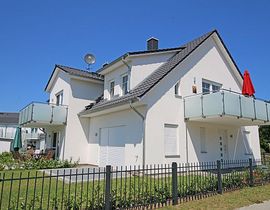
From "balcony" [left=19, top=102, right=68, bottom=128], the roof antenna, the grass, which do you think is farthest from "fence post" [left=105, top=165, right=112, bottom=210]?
the roof antenna

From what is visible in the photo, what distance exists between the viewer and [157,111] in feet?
47.1

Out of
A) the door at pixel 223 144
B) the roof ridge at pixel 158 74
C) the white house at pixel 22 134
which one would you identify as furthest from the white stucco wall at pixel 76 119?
the white house at pixel 22 134

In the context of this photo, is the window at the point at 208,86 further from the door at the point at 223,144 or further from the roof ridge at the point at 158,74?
the door at the point at 223,144

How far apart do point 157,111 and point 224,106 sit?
3843 mm

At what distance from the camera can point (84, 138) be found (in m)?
20.4

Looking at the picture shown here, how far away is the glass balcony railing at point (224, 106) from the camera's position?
1385 centimetres

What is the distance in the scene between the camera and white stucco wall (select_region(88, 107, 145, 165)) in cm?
1409

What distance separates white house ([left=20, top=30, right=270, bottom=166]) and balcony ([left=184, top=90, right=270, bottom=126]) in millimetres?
57

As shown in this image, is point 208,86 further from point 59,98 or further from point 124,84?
point 59,98

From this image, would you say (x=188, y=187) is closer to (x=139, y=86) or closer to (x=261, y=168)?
(x=261, y=168)

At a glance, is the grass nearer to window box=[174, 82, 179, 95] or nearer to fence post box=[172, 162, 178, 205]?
fence post box=[172, 162, 178, 205]

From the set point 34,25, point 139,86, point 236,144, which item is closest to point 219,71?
point 236,144

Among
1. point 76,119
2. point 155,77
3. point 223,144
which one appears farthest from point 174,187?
point 76,119

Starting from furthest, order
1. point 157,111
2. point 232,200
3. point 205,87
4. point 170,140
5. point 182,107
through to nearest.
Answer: point 205,87 < point 182,107 < point 170,140 < point 157,111 < point 232,200
